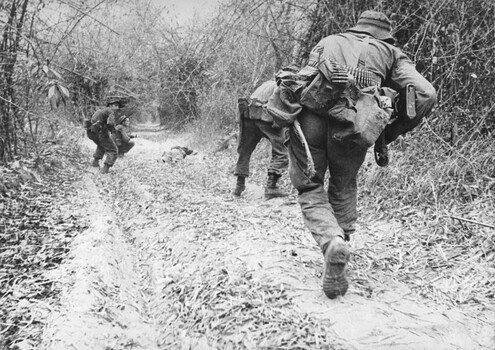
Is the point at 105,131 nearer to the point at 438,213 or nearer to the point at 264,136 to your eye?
the point at 264,136

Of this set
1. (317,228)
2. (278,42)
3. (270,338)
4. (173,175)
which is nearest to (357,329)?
(270,338)

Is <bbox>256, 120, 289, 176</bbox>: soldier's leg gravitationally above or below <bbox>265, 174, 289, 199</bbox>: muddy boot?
above

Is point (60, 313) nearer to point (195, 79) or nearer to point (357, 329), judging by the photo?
point (357, 329)

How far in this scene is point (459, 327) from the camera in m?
2.43

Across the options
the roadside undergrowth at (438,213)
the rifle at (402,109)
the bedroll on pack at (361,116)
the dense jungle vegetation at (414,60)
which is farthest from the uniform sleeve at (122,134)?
the bedroll on pack at (361,116)

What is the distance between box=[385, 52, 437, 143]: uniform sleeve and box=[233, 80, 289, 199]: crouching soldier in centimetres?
230

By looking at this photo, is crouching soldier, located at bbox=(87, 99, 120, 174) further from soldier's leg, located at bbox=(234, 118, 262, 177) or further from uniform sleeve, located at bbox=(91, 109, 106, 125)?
soldier's leg, located at bbox=(234, 118, 262, 177)

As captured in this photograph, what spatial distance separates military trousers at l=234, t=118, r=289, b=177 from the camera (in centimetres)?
539

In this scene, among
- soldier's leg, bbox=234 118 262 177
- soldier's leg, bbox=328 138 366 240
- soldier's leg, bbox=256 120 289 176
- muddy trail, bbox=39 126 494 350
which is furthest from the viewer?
soldier's leg, bbox=234 118 262 177

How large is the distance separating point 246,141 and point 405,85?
3.07 meters

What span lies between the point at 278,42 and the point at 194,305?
21.9 ft

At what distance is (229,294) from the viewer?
2775 mm

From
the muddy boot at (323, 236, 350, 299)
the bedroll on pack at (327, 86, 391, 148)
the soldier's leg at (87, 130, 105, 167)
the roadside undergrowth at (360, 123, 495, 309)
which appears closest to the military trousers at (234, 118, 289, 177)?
the roadside undergrowth at (360, 123, 495, 309)

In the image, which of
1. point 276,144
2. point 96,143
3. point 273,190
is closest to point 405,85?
point 276,144
